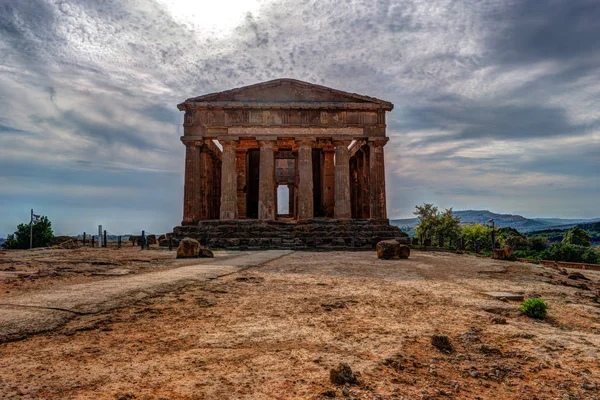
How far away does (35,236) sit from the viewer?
1373 inches

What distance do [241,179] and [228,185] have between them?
6.83 metres

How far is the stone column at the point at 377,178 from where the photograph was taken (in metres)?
25.1

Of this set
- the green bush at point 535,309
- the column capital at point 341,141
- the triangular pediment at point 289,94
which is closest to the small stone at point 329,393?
the green bush at point 535,309

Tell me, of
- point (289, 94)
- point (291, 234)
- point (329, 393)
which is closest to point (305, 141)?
point (289, 94)

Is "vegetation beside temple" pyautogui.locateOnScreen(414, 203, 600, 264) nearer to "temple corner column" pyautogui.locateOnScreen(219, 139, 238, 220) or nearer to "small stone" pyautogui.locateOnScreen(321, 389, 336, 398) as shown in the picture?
"temple corner column" pyautogui.locateOnScreen(219, 139, 238, 220)

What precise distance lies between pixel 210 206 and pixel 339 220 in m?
10.9

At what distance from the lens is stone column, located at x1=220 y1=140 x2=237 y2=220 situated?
24352 millimetres

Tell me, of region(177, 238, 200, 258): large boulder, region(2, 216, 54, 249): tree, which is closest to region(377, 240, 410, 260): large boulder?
region(177, 238, 200, 258): large boulder

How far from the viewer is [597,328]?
477cm

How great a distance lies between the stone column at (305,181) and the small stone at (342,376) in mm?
21449

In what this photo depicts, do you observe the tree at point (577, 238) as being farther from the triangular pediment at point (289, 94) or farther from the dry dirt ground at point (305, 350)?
the dry dirt ground at point (305, 350)

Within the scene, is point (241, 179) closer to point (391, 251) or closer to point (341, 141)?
point (341, 141)

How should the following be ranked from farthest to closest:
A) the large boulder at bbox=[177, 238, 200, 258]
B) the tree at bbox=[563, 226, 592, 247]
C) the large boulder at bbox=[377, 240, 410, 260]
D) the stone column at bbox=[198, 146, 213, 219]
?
1. the tree at bbox=[563, 226, 592, 247]
2. the stone column at bbox=[198, 146, 213, 219]
3. the large boulder at bbox=[377, 240, 410, 260]
4. the large boulder at bbox=[177, 238, 200, 258]

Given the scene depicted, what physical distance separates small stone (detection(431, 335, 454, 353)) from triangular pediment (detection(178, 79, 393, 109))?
74.4 feet
